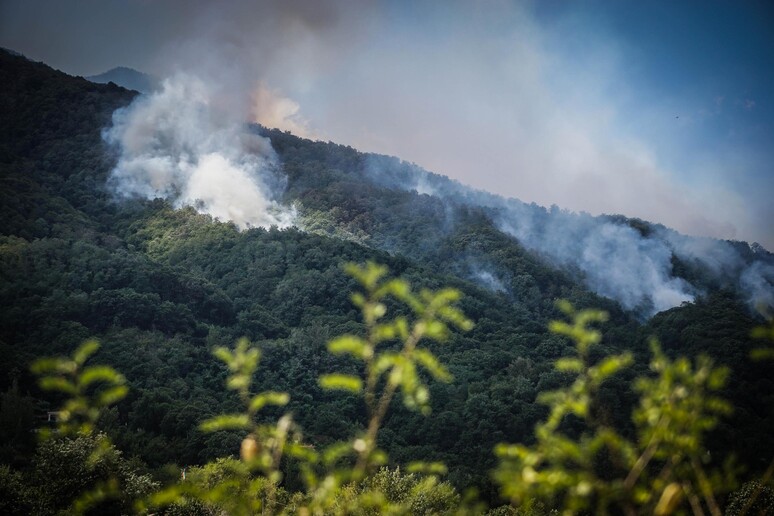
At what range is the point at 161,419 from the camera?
40.6 m

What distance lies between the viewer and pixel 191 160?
108 m

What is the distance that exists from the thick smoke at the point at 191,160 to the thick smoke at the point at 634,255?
33.0 metres

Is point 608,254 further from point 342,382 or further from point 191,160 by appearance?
point 342,382

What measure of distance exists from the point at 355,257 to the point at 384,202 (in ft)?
96.5

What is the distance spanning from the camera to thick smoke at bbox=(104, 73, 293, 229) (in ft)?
330

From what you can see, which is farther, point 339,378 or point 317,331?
point 317,331

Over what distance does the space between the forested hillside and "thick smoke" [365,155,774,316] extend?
92cm

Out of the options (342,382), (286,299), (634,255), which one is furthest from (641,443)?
(634,255)

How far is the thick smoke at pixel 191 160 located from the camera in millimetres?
100438

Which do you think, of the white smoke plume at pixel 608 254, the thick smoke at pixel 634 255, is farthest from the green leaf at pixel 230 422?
the white smoke plume at pixel 608 254

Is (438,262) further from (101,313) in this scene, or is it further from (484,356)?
(101,313)

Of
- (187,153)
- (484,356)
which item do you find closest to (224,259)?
(187,153)

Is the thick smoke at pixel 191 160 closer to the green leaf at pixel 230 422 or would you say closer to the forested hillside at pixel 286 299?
the forested hillside at pixel 286 299

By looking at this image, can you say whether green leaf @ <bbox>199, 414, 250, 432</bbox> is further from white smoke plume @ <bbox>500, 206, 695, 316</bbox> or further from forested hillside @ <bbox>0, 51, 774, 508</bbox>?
white smoke plume @ <bbox>500, 206, 695, 316</bbox>
